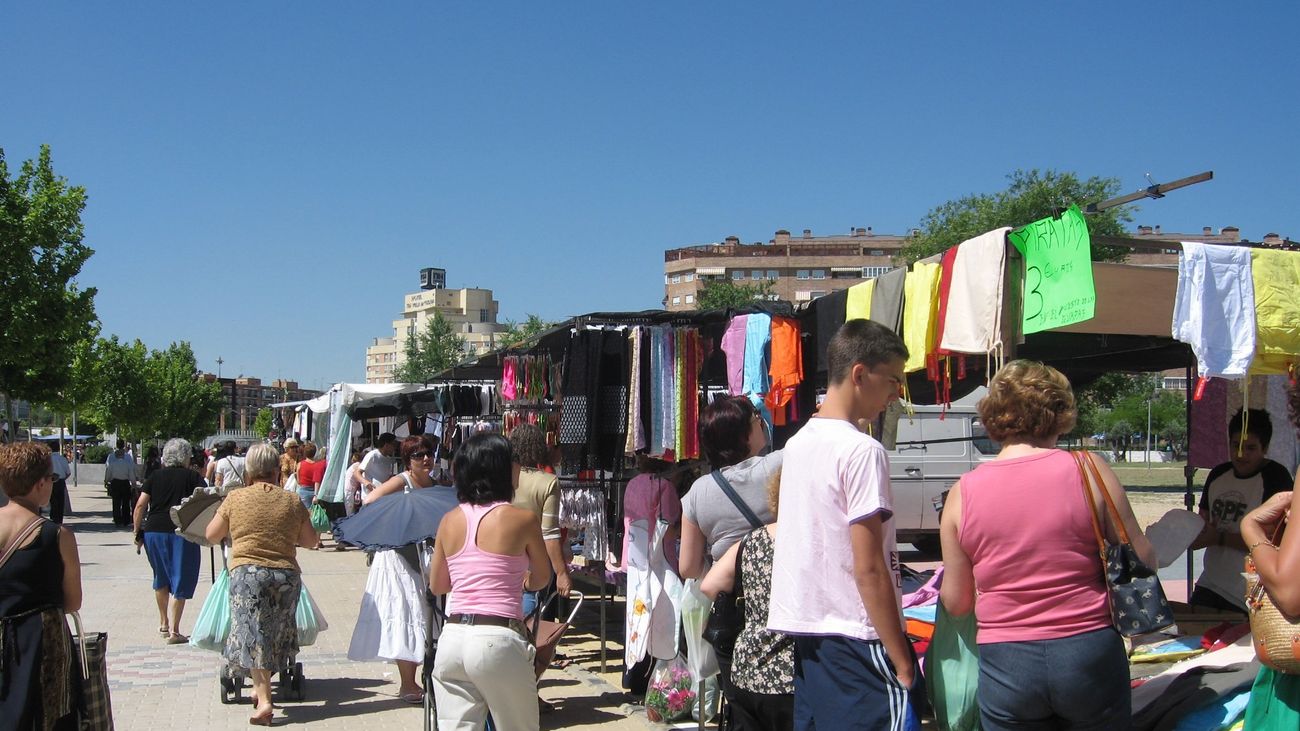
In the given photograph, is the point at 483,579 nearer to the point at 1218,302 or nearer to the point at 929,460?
the point at 1218,302

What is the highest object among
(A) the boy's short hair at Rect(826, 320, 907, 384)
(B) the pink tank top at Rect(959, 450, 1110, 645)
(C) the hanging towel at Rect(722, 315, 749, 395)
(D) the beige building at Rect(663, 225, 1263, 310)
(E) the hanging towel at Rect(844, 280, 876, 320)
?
(D) the beige building at Rect(663, 225, 1263, 310)

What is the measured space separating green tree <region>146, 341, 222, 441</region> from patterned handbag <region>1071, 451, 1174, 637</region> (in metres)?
50.1

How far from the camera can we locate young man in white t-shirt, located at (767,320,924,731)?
286cm

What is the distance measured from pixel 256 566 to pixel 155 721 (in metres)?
1.25

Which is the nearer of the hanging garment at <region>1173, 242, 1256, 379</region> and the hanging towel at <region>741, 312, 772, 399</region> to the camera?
the hanging garment at <region>1173, 242, 1256, 379</region>

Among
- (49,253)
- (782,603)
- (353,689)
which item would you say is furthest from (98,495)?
(782,603)

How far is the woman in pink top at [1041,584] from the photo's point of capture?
9.92ft

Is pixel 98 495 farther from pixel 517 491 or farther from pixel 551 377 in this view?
pixel 517 491

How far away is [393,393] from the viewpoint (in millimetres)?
17062

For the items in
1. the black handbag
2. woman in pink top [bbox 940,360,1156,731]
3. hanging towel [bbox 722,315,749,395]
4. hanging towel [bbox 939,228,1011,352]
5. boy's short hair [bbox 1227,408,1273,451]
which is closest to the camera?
woman in pink top [bbox 940,360,1156,731]

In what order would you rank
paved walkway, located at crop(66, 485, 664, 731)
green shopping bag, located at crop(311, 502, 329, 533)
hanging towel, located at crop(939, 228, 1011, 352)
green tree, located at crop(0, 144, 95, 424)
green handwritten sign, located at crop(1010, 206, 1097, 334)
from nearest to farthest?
1. green handwritten sign, located at crop(1010, 206, 1097, 334)
2. hanging towel, located at crop(939, 228, 1011, 352)
3. paved walkway, located at crop(66, 485, 664, 731)
4. green shopping bag, located at crop(311, 502, 329, 533)
5. green tree, located at crop(0, 144, 95, 424)

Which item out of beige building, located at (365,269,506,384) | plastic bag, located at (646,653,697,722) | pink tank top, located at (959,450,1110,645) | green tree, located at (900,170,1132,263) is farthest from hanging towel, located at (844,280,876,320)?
beige building, located at (365,269,506,384)

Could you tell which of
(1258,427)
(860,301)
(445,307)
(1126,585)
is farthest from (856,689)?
(445,307)

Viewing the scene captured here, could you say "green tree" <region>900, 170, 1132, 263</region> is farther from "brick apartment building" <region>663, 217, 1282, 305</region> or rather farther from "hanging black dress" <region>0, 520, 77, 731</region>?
"brick apartment building" <region>663, 217, 1282, 305</region>
